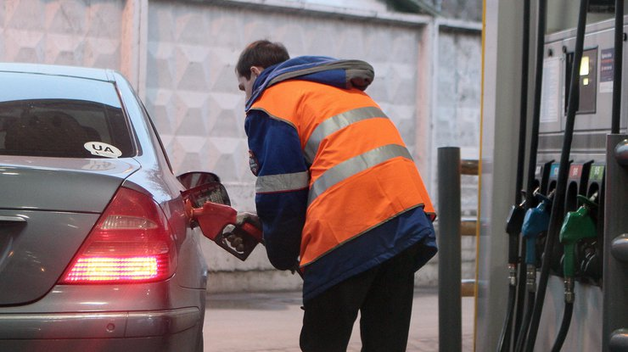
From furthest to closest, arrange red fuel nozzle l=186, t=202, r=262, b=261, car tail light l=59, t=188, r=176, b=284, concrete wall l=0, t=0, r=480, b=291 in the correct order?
concrete wall l=0, t=0, r=480, b=291 → red fuel nozzle l=186, t=202, r=262, b=261 → car tail light l=59, t=188, r=176, b=284

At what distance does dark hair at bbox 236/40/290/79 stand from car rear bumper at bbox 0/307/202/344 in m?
1.17

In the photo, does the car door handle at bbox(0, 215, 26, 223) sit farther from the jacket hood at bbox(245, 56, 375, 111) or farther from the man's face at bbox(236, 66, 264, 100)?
the man's face at bbox(236, 66, 264, 100)

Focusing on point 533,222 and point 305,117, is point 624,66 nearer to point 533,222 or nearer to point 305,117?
point 533,222

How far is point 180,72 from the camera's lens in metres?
9.31

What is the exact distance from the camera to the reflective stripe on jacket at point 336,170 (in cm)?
313

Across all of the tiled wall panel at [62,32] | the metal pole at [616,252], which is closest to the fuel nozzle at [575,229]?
the metal pole at [616,252]

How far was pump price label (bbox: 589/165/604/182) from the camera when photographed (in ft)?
11.3

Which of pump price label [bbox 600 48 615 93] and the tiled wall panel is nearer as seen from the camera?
pump price label [bbox 600 48 615 93]

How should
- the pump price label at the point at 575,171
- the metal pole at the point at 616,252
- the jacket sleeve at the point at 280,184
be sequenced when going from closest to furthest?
the metal pole at the point at 616,252 < the jacket sleeve at the point at 280,184 < the pump price label at the point at 575,171

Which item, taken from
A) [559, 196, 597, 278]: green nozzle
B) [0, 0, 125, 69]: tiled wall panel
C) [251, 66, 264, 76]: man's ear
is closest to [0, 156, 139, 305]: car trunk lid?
[251, 66, 264, 76]: man's ear

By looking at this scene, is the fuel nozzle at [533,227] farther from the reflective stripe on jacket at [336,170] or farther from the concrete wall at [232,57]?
the concrete wall at [232,57]

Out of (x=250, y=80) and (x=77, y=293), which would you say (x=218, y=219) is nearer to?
(x=250, y=80)

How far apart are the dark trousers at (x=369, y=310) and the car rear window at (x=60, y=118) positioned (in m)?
0.83

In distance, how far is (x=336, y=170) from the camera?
10.3ft
